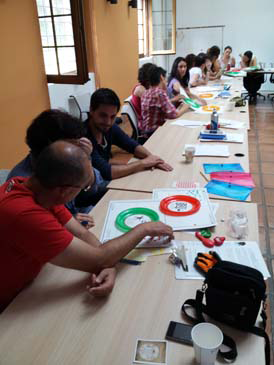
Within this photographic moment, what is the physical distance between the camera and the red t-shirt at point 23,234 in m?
0.93

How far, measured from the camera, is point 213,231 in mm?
1331

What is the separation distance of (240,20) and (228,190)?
25.3 ft

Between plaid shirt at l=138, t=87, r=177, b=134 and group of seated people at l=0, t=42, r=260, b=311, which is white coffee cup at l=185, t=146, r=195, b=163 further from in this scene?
plaid shirt at l=138, t=87, r=177, b=134

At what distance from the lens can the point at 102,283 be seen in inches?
40.6

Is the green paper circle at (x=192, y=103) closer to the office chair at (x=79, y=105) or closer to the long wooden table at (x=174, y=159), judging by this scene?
the long wooden table at (x=174, y=159)

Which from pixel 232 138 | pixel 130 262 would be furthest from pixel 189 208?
pixel 232 138

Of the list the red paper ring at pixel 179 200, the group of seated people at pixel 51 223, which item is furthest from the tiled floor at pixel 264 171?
the group of seated people at pixel 51 223

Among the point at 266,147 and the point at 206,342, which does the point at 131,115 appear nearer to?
the point at 266,147

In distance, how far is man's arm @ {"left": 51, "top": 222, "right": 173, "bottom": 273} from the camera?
985 mm

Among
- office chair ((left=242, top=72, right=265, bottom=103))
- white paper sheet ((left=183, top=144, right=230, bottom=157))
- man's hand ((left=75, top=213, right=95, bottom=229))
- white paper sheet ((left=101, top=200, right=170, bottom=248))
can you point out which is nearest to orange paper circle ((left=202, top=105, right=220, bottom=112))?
white paper sheet ((left=183, top=144, right=230, bottom=157))

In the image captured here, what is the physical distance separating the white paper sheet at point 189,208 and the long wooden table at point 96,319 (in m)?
0.24

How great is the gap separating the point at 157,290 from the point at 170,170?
103cm

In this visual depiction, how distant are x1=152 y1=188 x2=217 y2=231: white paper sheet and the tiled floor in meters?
0.83

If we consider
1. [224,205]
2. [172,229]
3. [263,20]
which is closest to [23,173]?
[172,229]
